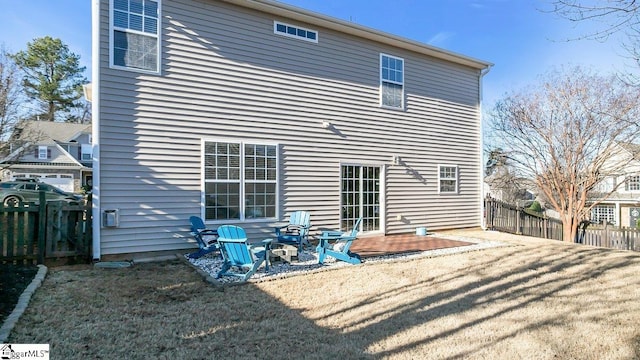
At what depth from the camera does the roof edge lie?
7707mm

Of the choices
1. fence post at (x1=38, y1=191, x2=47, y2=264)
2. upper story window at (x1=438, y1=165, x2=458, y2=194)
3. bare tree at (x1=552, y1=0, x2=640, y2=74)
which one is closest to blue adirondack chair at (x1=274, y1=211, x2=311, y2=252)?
fence post at (x1=38, y1=191, x2=47, y2=264)

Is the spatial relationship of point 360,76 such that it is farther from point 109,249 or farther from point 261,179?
point 109,249

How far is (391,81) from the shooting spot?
997 centimetres

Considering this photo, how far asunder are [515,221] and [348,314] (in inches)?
442

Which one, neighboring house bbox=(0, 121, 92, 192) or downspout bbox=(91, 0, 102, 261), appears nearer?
downspout bbox=(91, 0, 102, 261)

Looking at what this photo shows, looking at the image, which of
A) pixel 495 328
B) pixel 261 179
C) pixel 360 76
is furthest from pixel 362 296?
pixel 360 76

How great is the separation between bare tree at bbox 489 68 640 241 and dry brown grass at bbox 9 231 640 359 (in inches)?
377

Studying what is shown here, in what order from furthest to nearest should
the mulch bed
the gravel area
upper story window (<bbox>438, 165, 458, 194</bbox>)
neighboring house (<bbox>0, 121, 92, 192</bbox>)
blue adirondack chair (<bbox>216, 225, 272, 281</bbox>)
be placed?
1. neighboring house (<bbox>0, 121, 92, 192</bbox>)
2. upper story window (<bbox>438, 165, 458, 194</bbox>)
3. the gravel area
4. blue adirondack chair (<bbox>216, 225, 272, 281</bbox>)
5. the mulch bed

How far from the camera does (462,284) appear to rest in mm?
5219

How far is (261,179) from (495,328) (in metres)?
5.45

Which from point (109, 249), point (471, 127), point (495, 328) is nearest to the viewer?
point (495, 328)

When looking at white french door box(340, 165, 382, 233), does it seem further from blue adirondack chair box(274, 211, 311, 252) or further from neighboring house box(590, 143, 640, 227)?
neighboring house box(590, 143, 640, 227)

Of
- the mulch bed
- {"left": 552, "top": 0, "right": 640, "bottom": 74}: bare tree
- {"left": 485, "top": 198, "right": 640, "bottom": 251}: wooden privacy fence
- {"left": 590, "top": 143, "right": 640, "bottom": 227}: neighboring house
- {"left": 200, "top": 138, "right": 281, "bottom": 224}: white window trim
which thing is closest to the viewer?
{"left": 552, "top": 0, "right": 640, "bottom": 74}: bare tree

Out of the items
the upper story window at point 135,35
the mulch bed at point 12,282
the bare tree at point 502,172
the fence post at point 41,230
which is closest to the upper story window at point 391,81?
the upper story window at point 135,35
